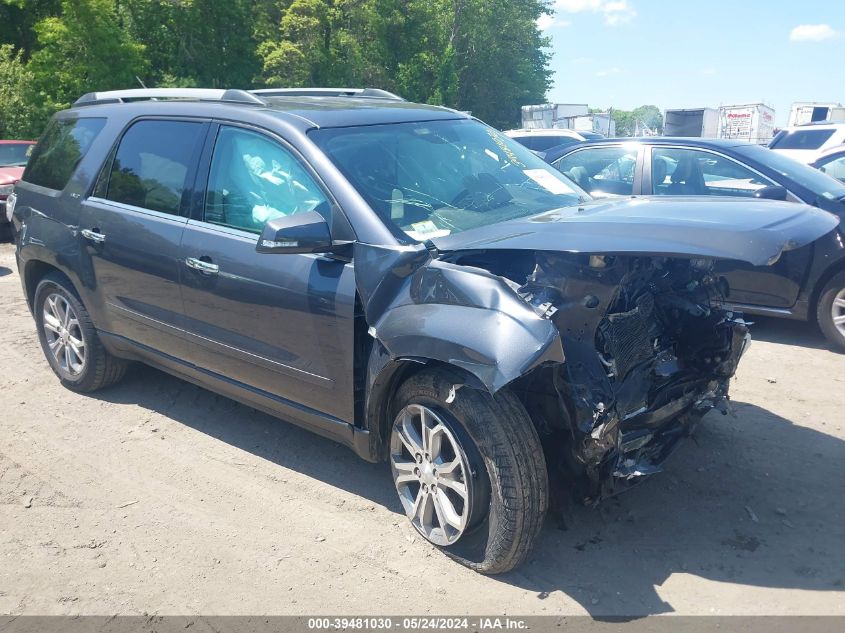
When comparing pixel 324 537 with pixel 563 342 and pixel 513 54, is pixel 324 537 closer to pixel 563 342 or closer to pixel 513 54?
pixel 563 342

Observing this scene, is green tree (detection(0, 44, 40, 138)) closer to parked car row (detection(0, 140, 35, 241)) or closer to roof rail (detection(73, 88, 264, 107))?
parked car row (detection(0, 140, 35, 241))

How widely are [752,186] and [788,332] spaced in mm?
1338

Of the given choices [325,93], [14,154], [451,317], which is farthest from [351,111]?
[14,154]

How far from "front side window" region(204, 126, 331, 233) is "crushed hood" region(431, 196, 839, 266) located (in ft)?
2.68

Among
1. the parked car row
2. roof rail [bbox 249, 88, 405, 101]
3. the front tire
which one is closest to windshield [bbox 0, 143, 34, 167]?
the parked car row

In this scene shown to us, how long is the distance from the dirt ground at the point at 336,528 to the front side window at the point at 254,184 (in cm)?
146

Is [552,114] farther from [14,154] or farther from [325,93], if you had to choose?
[325,93]

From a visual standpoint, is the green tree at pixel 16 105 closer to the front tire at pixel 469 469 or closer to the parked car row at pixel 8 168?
the parked car row at pixel 8 168

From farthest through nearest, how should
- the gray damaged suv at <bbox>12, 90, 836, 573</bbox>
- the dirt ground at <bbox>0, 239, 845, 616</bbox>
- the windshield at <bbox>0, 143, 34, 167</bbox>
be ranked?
the windshield at <bbox>0, 143, 34, 167</bbox>, the dirt ground at <bbox>0, 239, 845, 616</bbox>, the gray damaged suv at <bbox>12, 90, 836, 573</bbox>

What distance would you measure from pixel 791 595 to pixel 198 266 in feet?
10.4

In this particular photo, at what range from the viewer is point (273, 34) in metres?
31.0

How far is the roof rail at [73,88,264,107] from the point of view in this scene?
164 inches

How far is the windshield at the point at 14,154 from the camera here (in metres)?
12.7

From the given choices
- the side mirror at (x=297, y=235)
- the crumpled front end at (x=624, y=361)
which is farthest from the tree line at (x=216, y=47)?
the crumpled front end at (x=624, y=361)
